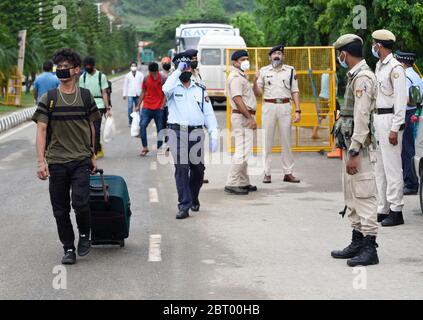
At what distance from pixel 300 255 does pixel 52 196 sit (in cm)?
231

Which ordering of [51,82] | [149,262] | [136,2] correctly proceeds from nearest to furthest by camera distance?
1. [149,262]
2. [51,82]
3. [136,2]

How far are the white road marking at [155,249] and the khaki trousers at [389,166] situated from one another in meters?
2.52

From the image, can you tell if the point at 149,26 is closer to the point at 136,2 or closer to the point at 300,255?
the point at 136,2

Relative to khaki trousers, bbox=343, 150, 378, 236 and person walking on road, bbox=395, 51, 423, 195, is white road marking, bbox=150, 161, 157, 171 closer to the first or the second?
person walking on road, bbox=395, 51, 423, 195

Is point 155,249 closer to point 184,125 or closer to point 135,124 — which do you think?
point 184,125

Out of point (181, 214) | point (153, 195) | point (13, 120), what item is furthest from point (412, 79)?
point (13, 120)

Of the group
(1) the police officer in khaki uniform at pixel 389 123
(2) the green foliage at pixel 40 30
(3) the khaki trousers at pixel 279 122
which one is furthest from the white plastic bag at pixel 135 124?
(2) the green foliage at pixel 40 30

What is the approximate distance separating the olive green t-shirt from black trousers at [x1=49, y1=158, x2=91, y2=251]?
7 centimetres

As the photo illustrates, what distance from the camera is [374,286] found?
743cm

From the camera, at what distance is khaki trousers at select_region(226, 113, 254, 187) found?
12.7m

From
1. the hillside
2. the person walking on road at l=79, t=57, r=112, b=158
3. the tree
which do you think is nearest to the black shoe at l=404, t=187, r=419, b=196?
the person walking on road at l=79, t=57, r=112, b=158

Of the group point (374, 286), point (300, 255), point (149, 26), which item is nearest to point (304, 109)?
point (300, 255)

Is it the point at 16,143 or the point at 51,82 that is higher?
the point at 51,82
